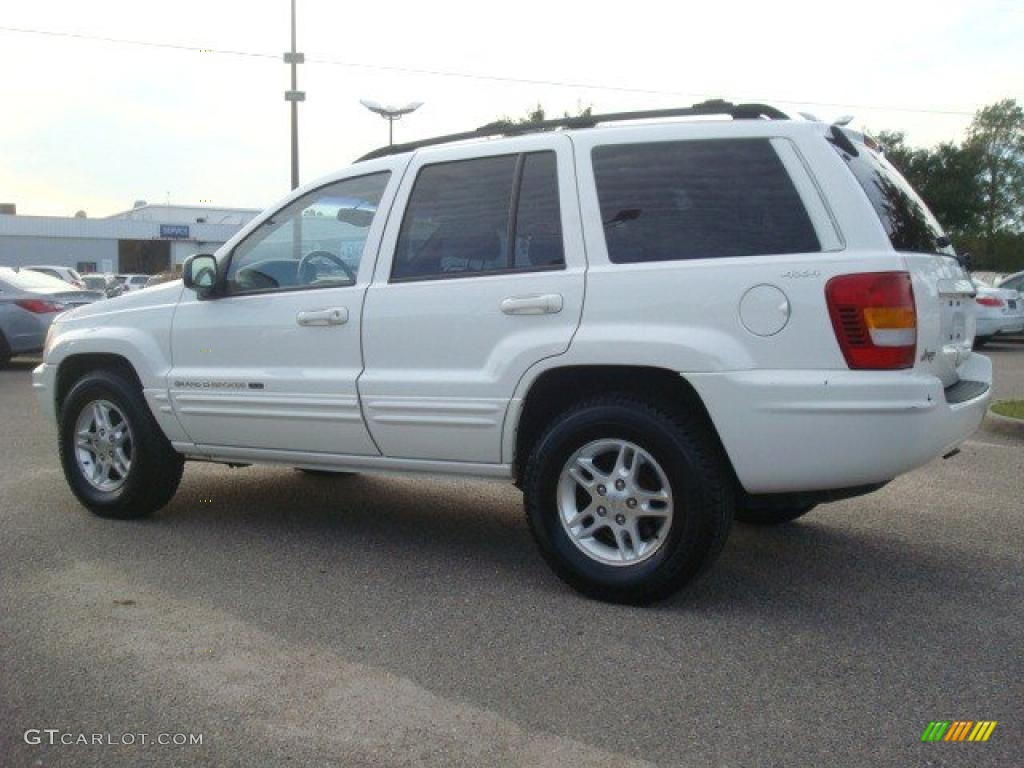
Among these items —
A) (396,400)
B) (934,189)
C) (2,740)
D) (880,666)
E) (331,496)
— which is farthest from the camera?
(934,189)

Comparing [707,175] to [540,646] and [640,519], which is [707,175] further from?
[540,646]

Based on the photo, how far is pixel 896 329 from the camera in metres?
3.77

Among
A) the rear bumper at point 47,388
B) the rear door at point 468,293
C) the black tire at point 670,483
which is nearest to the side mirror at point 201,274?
the rear door at point 468,293

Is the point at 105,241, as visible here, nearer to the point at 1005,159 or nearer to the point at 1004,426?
the point at 1005,159

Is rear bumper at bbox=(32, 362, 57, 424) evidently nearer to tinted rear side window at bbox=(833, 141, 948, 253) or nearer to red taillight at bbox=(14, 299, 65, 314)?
tinted rear side window at bbox=(833, 141, 948, 253)

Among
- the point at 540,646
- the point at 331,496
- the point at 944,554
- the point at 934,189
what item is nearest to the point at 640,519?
the point at 540,646

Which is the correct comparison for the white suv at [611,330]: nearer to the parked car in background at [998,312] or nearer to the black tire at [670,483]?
the black tire at [670,483]

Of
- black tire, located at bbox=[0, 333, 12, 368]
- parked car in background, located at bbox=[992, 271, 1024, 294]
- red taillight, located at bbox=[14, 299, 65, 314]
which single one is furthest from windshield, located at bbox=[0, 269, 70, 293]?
parked car in background, located at bbox=[992, 271, 1024, 294]

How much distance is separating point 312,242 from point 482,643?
2328 millimetres

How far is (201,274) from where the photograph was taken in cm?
537

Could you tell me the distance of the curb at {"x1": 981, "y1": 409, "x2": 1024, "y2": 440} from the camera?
857 cm

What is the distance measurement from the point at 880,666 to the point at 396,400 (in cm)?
225

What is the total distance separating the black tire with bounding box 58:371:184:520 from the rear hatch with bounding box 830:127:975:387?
3.70 m

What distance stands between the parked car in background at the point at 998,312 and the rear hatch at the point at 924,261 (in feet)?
46.9
